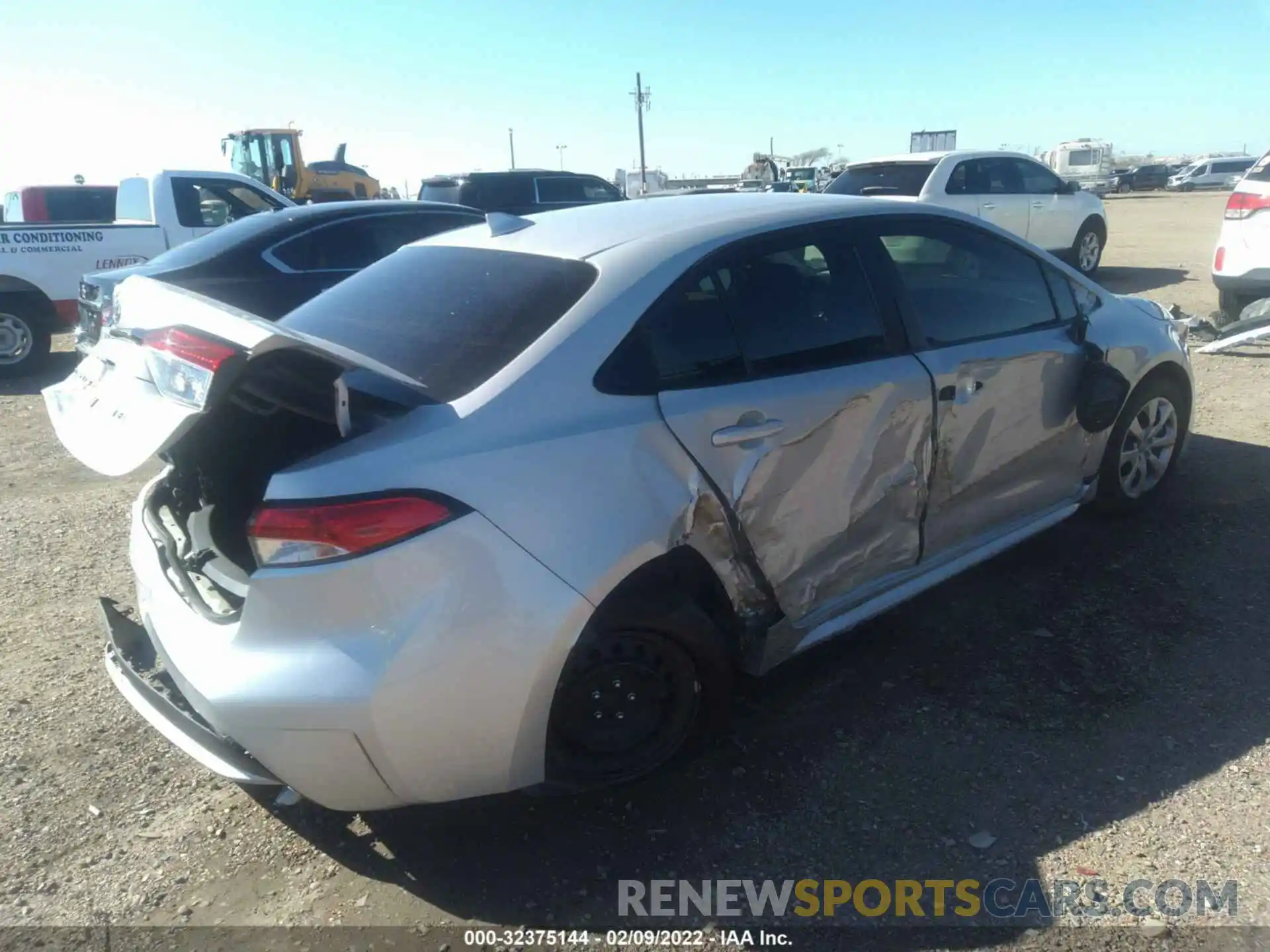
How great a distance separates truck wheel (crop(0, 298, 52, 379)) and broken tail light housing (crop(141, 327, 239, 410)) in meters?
8.86

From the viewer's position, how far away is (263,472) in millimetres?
2467

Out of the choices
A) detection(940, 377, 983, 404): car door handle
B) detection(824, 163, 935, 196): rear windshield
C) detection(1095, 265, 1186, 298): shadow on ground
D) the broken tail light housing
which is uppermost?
detection(824, 163, 935, 196): rear windshield

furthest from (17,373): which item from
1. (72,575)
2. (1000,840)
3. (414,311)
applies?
(1000,840)

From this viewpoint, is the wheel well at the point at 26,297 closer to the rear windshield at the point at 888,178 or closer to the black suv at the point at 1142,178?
the rear windshield at the point at 888,178

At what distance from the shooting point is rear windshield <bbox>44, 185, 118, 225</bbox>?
47.4 ft

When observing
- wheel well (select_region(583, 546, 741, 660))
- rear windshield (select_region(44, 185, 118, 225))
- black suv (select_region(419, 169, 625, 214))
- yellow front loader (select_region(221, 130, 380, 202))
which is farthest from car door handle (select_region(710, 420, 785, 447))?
yellow front loader (select_region(221, 130, 380, 202))

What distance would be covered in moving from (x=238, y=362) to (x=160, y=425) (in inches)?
11.4

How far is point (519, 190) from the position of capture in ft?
51.0

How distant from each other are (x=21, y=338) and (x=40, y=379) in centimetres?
47

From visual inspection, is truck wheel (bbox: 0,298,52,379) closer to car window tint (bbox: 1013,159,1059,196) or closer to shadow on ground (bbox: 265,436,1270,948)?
shadow on ground (bbox: 265,436,1270,948)

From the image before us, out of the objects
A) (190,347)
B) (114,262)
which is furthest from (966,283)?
(114,262)

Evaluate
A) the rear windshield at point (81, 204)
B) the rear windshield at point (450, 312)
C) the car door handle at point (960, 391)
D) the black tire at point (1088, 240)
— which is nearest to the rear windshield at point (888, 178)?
the black tire at point (1088, 240)

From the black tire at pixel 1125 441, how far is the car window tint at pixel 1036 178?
8595mm

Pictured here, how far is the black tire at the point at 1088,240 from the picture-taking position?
13.0 metres
